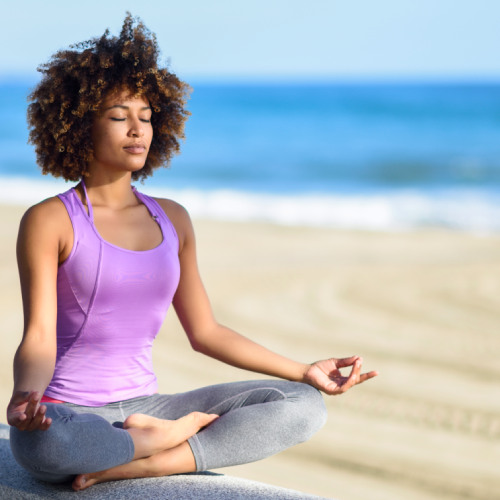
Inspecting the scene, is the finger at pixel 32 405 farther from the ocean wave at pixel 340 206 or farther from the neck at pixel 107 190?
the ocean wave at pixel 340 206

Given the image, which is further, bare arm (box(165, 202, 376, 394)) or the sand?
the sand

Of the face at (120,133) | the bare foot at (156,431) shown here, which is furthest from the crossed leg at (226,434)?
the face at (120,133)

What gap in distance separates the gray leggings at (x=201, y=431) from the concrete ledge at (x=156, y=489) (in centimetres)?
5

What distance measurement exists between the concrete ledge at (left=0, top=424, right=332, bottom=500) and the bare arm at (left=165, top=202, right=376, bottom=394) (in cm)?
39

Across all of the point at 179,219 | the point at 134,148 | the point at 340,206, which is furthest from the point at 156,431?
the point at 340,206

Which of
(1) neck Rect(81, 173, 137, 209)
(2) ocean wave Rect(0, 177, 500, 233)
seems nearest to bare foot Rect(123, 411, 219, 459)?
(1) neck Rect(81, 173, 137, 209)

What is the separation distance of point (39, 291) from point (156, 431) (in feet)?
1.84

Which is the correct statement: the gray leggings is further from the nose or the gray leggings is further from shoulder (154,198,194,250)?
the nose

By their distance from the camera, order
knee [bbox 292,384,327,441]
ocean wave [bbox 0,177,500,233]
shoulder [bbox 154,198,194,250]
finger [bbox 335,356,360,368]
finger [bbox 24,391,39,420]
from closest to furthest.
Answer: finger [bbox 24,391,39,420] → knee [bbox 292,384,327,441] → finger [bbox 335,356,360,368] → shoulder [bbox 154,198,194,250] → ocean wave [bbox 0,177,500,233]

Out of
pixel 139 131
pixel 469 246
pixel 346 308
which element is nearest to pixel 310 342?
pixel 346 308

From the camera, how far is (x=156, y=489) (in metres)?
2.54

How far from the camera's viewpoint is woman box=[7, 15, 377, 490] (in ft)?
8.20

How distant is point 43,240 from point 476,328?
446 centimetres

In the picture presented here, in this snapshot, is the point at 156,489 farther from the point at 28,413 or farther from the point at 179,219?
the point at 179,219
